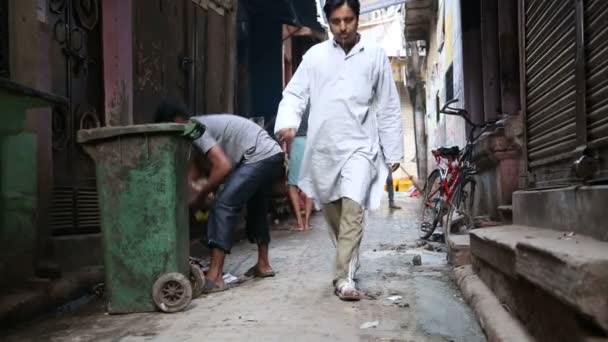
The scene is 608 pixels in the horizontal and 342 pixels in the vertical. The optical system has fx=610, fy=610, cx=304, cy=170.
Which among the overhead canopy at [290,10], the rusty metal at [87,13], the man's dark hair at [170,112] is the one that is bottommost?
the man's dark hair at [170,112]

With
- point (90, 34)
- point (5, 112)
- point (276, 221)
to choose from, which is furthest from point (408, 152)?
point (5, 112)

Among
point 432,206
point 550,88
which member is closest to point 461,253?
point 550,88

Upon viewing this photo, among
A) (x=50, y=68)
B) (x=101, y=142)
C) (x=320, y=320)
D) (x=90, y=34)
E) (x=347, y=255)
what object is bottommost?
(x=320, y=320)

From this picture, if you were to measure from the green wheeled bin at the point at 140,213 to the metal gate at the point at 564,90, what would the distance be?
2.14 m

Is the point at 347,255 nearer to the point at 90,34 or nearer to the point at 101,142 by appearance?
the point at 101,142

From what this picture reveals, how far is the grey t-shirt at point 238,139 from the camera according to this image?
4.39 m

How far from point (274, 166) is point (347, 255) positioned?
1.03 metres

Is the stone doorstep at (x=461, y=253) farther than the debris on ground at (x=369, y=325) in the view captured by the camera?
Yes

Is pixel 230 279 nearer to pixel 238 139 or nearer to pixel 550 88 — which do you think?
pixel 238 139

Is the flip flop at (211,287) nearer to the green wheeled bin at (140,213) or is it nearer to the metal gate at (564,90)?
the green wheeled bin at (140,213)

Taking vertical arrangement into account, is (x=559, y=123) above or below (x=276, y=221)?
above

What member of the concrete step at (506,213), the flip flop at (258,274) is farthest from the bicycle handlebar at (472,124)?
the flip flop at (258,274)

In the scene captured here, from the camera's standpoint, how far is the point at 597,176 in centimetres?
271

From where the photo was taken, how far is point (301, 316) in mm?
3357
